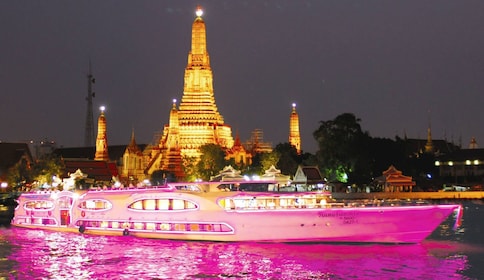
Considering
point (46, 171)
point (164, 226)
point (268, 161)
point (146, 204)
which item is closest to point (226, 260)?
point (164, 226)

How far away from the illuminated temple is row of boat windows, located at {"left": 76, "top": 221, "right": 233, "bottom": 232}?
6106 cm

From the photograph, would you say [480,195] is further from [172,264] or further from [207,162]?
[172,264]

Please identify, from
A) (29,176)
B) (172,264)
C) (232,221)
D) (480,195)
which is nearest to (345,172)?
(480,195)

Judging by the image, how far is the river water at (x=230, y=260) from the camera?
3212 cm

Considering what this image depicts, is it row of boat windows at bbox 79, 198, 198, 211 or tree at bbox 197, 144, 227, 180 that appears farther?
tree at bbox 197, 144, 227, 180

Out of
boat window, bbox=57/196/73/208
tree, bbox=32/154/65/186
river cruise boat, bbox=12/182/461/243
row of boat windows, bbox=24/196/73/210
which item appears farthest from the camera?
tree, bbox=32/154/65/186

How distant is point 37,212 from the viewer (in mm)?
50562

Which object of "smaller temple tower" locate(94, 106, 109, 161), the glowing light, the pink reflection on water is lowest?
the pink reflection on water

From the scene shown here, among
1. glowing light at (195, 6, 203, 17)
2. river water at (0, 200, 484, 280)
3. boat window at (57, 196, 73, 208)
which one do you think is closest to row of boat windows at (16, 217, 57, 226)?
boat window at (57, 196, 73, 208)

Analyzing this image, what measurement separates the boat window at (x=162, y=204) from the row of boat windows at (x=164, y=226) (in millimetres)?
787

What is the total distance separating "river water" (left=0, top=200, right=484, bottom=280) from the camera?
105 ft

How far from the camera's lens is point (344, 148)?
9006 cm

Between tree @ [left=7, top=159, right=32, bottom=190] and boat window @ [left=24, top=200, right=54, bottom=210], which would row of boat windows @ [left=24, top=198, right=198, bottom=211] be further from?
tree @ [left=7, top=159, right=32, bottom=190]

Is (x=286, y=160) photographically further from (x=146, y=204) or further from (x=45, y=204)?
(x=146, y=204)
